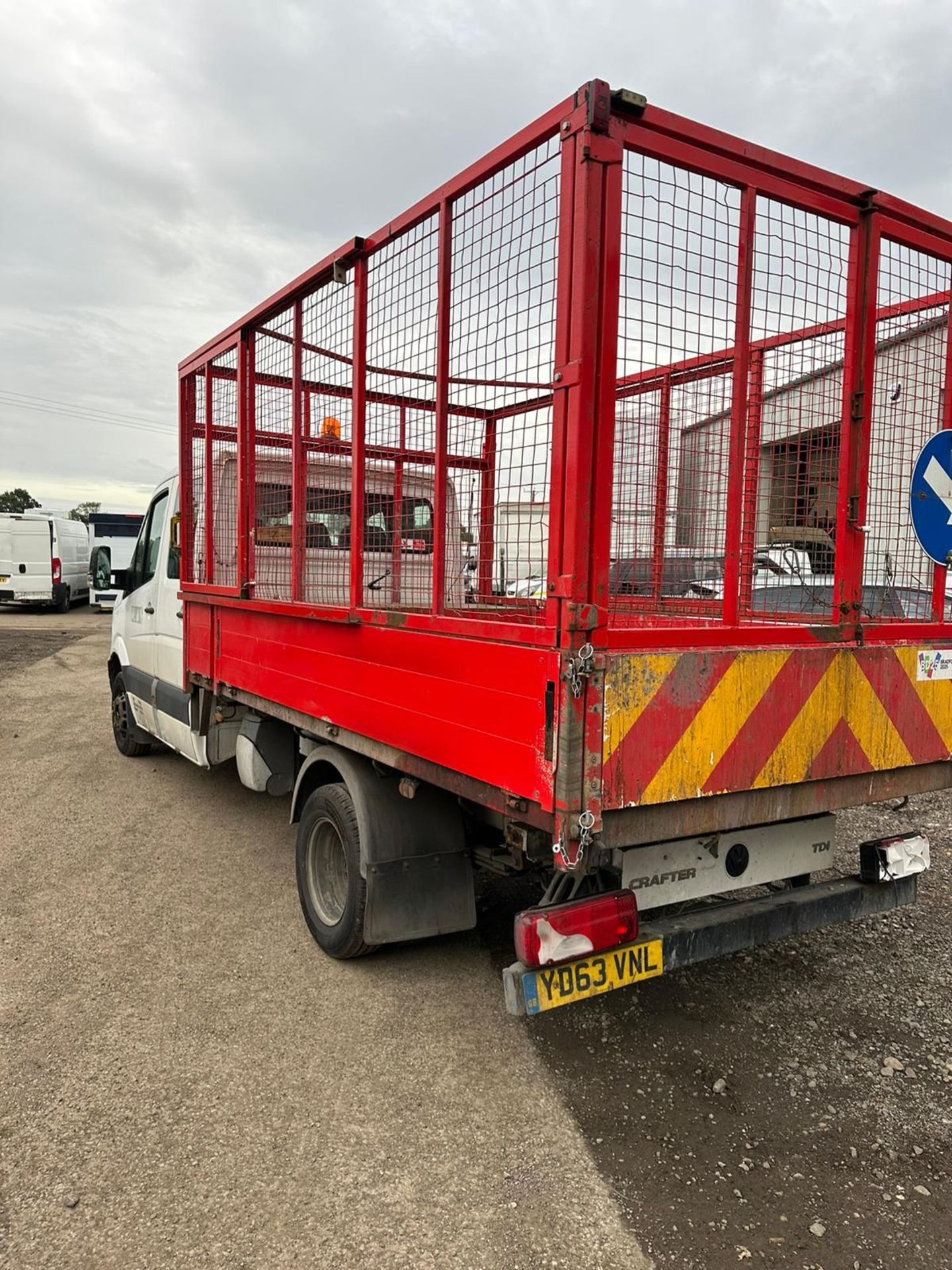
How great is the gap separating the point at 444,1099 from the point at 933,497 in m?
2.73

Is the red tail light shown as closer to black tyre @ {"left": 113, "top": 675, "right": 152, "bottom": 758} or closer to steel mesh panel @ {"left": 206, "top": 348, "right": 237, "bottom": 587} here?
steel mesh panel @ {"left": 206, "top": 348, "right": 237, "bottom": 587}

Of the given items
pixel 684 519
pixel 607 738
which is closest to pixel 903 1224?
pixel 607 738

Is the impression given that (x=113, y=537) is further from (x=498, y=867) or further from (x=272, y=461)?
(x=498, y=867)

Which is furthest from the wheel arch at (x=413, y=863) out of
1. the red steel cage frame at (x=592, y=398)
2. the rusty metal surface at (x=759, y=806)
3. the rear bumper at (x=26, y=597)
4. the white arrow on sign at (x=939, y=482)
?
the rear bumper at (x=26, y=597)

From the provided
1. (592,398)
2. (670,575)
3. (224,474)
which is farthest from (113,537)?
(592,398)

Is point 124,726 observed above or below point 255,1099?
above

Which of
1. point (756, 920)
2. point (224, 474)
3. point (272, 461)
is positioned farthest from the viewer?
point (224, 474)

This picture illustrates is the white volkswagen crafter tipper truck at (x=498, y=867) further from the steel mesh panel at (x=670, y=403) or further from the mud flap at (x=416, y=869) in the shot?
the steel mesh panel at (x=670, y=403)

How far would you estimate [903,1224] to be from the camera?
88.7 inches

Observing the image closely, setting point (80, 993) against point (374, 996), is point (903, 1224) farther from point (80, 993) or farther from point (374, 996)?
point (80, 993)

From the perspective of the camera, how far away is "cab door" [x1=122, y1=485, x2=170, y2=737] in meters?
6.22

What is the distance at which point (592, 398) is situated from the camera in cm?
220

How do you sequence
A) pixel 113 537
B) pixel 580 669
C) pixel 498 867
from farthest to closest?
1. pixel 113 537
2. pixel 498 867
3. pixel 580 669

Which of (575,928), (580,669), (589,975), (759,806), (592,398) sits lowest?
(589,975)
